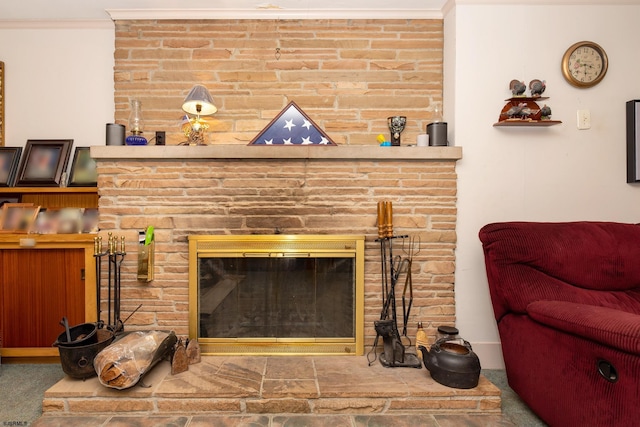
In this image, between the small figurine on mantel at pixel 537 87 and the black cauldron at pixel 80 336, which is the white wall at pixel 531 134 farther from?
the black cauldron at pixel 80 336

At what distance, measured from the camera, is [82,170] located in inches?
99.3

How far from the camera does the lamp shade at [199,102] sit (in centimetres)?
224

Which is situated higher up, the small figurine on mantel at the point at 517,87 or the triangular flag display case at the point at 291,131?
the small figurine on mantel at the point at 517,87

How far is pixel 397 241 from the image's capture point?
7.59 feet

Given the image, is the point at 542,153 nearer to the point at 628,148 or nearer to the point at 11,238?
the point at 628,148

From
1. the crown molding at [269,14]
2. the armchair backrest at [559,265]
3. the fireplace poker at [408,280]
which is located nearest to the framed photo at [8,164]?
the crown molding at [269,14]

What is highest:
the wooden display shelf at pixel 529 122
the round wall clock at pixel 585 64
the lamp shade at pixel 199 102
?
the round wall clock at pixel 585 64

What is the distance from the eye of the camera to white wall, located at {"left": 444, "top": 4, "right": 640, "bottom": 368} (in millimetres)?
2305

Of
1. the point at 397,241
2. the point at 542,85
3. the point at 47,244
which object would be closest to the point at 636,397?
the point at 397,241

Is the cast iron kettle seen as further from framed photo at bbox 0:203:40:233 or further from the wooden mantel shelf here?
framed photo at bbox 0:203:40:233

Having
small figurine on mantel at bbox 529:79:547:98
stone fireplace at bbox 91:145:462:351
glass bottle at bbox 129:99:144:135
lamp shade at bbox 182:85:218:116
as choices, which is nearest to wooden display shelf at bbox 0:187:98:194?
stone fireplace at bbox 91:145:462:351

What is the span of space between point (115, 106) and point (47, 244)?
105 centimetres

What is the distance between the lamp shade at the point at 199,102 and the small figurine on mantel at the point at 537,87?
212 cm

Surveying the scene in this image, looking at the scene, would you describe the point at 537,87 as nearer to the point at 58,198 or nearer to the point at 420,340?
the point at 420,340
